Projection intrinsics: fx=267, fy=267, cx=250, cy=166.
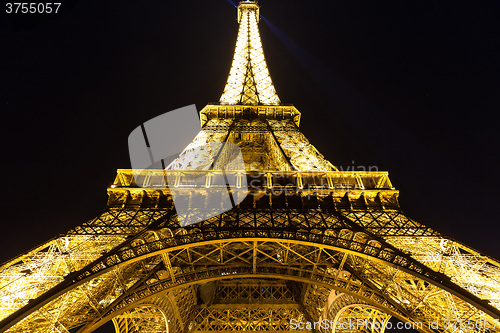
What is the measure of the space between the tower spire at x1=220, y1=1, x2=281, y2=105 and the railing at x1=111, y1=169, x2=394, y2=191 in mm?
11655

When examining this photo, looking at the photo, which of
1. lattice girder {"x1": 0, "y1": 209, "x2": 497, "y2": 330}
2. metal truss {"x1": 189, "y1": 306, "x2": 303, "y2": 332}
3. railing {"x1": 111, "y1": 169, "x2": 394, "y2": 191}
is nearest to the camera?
lattice girder {"x1": 0, "y1": 209, "x2": 497, "y2": 330}

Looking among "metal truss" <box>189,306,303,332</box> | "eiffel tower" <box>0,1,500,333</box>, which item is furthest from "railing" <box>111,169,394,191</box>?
"metal truss" <box>189,306,303,332</box>

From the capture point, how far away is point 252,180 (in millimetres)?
11570

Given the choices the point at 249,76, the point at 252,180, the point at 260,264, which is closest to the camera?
the point at 260,264

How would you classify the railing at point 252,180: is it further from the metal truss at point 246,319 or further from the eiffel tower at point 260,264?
the metal truss at point 246,319

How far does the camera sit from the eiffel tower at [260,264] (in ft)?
23.1

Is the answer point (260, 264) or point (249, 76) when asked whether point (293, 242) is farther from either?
point (249, 76)

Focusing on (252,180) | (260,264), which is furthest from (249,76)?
(260,264)

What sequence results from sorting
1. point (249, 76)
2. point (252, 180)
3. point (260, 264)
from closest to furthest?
point (260, 264)
point (252, 180)
point (249, 76)

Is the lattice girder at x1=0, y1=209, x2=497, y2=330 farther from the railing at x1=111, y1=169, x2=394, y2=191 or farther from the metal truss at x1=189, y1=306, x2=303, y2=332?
the metal truss at x1=189, y1=306, x2=303, y2=332

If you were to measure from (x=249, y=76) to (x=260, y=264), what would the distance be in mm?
20245

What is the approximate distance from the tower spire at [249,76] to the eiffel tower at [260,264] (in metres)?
6.38

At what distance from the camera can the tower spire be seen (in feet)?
75.6

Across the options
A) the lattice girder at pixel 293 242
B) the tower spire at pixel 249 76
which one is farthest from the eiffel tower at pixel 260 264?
the tower spire at pixel 249 76
